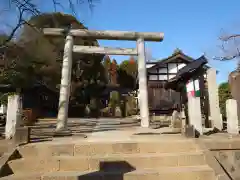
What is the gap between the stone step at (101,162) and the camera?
4062mm

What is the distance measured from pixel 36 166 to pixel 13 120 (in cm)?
192

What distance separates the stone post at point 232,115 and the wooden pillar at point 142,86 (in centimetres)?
283

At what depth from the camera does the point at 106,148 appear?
4508 millimetres

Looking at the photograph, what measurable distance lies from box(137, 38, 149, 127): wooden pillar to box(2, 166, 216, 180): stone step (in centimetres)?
399

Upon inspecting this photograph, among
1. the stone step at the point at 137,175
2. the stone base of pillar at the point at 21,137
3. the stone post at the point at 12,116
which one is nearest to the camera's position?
the stone step at the point at 137,175

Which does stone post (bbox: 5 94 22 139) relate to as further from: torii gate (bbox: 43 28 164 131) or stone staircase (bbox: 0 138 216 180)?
torii gate (bbox: 43 28 164 131)

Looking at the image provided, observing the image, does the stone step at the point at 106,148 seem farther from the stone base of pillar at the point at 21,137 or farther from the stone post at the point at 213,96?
the stone post at the point at 213,96

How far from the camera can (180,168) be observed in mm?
4031

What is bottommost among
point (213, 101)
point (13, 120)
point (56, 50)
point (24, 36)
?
point (13, 120)

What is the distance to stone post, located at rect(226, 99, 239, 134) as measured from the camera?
5.87m

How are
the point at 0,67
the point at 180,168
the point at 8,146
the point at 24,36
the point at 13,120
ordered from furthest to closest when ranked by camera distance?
the point at 24,36
the point at 0,67
the point at 13,120
the point at 8,146
the point at 180,168

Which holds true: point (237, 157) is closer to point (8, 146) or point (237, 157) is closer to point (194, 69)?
point (194, 69)

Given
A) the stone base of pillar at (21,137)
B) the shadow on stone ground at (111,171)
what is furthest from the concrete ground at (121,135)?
the shadow on stone ground at (111,171)

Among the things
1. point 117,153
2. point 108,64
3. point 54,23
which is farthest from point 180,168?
point 108,64
